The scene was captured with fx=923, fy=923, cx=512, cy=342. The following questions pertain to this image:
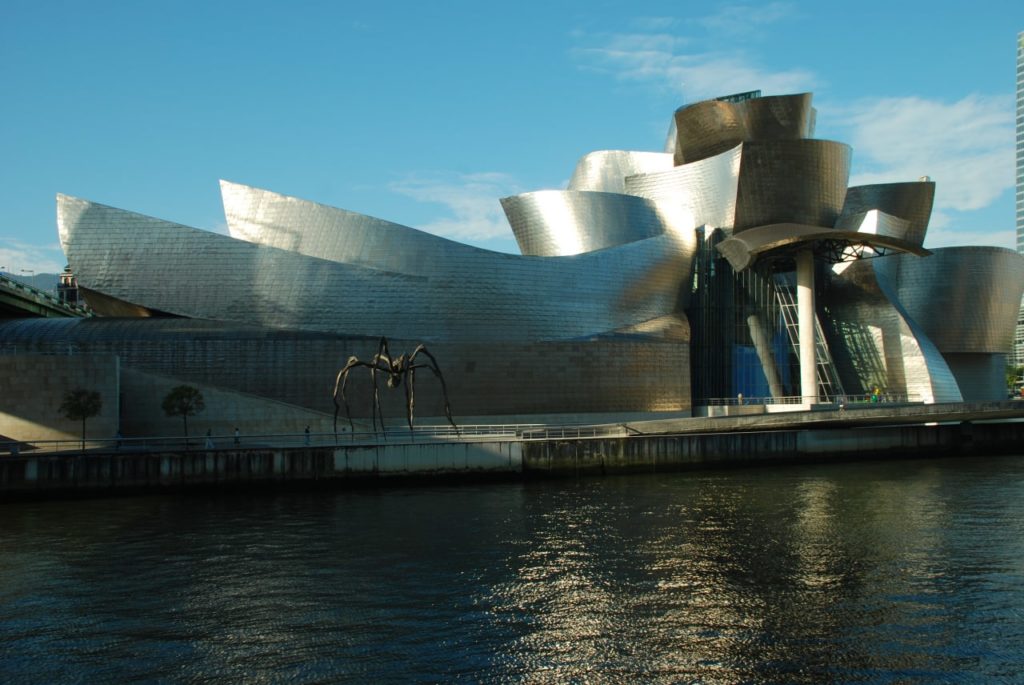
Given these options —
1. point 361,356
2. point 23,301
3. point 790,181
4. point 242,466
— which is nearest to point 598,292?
point 361,356

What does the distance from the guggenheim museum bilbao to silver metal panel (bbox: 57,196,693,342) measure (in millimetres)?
75

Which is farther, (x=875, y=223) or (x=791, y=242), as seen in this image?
(x=875, y=223)

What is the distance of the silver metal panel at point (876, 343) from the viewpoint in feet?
138

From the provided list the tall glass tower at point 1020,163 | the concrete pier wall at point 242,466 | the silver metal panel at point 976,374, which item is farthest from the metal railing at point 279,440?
the tall glass tower at point 1020,163

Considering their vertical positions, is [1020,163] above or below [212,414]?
above

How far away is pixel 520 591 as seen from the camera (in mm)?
13281

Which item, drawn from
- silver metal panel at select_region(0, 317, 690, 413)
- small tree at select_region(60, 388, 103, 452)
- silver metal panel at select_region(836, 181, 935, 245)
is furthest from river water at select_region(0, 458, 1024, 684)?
silver metal panel at select_region(836, 181, 935, 245)

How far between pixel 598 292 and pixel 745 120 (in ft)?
42.2

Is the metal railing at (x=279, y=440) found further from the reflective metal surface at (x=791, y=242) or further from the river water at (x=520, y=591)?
the reflective metal surface at (x=791, y=242)

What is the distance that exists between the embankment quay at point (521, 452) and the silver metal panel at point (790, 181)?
36.9 feet

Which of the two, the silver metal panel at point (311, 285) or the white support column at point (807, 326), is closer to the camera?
the silver metal panel at point (311, 285)

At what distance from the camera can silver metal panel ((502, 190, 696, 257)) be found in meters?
41.3

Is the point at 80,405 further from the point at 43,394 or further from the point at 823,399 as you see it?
the point at 823,399

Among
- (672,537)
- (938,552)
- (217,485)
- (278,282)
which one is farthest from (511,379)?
(938,552)
